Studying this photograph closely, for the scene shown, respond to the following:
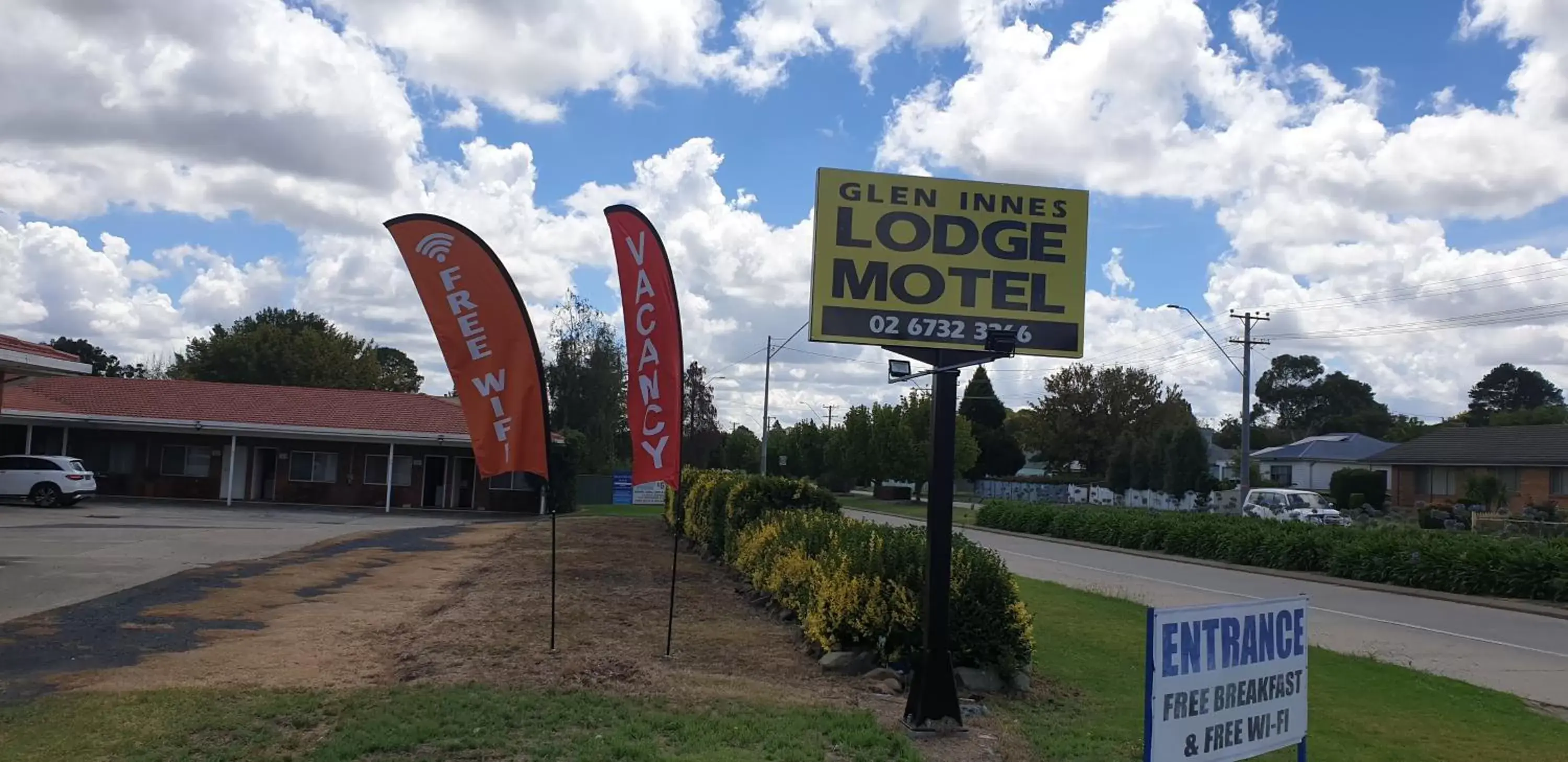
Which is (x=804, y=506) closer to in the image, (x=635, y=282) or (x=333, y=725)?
(x=635, y=282)

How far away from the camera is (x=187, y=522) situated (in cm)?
2758

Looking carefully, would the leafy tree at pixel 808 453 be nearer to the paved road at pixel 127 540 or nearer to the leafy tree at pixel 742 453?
the leafy tree at pixel 742 453

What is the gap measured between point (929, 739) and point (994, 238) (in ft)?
11.5

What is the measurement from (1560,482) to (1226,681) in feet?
164

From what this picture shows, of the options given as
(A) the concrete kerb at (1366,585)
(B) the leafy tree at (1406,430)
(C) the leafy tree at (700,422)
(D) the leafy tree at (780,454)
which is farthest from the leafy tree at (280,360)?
(B) the leafy tree at (1406,430)

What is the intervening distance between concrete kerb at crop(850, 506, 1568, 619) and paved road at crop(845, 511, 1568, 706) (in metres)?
0.25

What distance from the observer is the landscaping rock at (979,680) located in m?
8.94

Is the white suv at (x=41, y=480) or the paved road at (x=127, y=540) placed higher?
the white suv at (x=41, y=480)

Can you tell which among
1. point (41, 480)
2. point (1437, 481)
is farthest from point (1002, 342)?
point (1437, 481)

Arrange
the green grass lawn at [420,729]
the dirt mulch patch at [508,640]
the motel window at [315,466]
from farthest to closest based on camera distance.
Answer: the motel window at [315,466]
the dirt mulch patch at [508,640]
the green grass lawn at [420,729]

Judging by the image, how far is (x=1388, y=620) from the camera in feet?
54.9

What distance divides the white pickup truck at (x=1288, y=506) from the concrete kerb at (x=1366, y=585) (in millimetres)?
7369

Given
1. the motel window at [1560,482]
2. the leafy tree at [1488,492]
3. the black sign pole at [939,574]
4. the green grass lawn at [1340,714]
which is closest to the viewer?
the black sign pole at [939,574]


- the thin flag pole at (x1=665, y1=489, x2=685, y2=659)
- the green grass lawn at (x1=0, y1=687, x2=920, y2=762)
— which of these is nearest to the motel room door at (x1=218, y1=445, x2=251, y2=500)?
the thin flag pole at (x1=665, y1=489, x2=685, y2=659)
